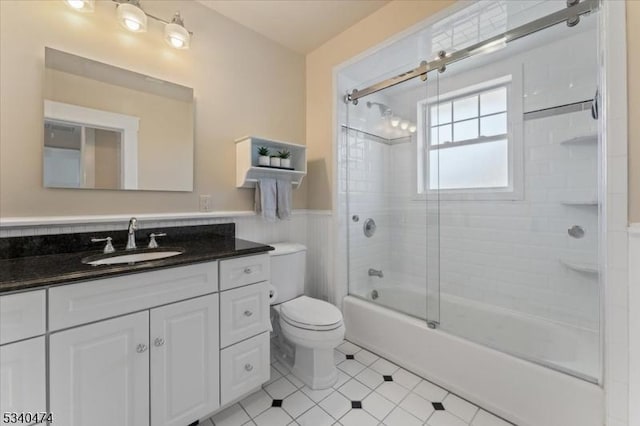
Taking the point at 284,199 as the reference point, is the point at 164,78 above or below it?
above

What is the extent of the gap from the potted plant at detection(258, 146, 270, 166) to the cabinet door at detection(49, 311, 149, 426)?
121 centimetres

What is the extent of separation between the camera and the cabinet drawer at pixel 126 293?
931 millimetres

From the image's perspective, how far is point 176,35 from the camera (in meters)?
1.61

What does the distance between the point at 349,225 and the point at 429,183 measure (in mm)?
865

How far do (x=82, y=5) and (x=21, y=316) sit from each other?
1531 mm

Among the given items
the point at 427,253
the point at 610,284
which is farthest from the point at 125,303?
the point at 427,253

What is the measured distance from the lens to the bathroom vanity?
88 cm

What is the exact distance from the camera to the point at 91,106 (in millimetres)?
1414

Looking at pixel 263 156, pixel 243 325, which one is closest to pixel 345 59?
pixel 263 156

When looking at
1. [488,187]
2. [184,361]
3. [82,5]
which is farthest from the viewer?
[488,187]

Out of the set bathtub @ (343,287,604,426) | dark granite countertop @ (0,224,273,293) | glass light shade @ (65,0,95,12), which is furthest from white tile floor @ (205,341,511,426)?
glass light shade @ (65,0,95,12)

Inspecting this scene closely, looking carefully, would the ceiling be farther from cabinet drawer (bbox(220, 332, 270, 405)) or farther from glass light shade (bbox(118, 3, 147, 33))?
cabinet drawer (bbox(220, 332, 270, 405))

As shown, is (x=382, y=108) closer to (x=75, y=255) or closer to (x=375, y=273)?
(x=375, y=273)

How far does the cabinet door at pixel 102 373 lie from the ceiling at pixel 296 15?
2068 mm
